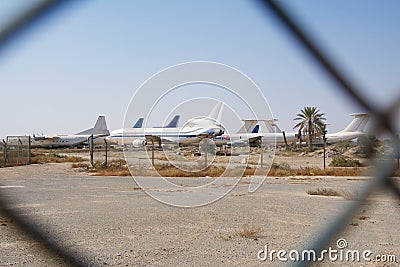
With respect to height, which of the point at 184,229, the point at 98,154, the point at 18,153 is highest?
the point at 18,153

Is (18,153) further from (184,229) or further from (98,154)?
(184,229)

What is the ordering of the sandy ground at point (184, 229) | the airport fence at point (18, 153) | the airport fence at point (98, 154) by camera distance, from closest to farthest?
the sandy ground at point (184, 229) < the airport fence at point (98, 154) < the airport fence at point (18, 153)

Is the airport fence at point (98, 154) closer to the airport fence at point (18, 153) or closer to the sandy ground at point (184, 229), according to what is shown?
the airport fence at point (18, 153)

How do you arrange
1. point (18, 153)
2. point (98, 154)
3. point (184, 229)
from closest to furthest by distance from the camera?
point (184, 229) → point (18, 153) → point (98, 154)

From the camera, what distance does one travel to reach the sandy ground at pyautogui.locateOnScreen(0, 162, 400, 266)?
17.1 feet

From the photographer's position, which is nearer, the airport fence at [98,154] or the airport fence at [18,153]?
the airport fence at [98,154]

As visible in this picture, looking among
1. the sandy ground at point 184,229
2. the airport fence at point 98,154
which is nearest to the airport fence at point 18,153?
the airport fence at point 98,154

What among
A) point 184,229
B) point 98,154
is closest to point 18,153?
point 98,154

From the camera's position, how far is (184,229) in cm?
708

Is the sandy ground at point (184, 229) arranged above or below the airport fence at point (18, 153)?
below

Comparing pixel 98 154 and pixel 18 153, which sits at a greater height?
pixel 18 153

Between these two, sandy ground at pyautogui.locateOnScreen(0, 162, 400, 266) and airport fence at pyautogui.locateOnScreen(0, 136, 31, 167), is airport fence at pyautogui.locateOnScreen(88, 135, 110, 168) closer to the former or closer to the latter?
airport fence at pyautogui.locateOnScreen(0, 136, 31, 167)

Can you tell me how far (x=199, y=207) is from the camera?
32.6 feet

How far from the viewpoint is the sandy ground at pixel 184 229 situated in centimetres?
522
